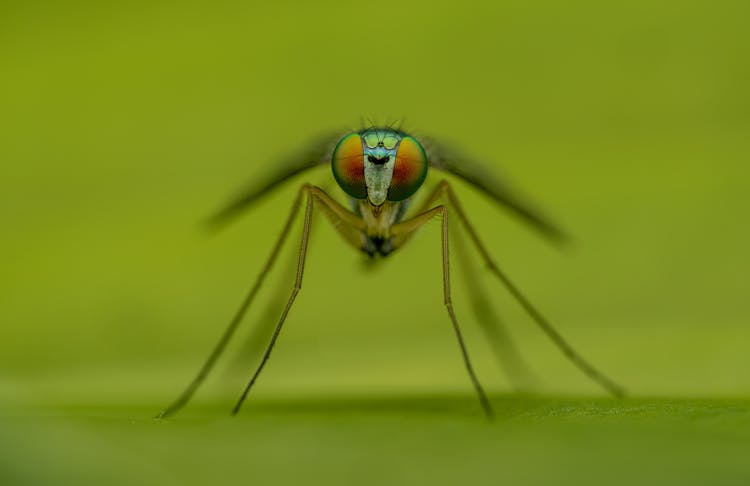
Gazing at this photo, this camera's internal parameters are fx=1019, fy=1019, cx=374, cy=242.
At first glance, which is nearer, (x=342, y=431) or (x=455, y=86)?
(x=342, y=431)

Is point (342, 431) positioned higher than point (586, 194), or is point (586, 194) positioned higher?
point (586, 194)

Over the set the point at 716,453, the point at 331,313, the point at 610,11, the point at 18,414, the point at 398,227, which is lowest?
the point at 716,453

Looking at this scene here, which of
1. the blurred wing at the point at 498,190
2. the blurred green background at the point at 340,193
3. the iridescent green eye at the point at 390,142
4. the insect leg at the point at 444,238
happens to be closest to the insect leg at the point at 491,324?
the blurred green background at the point at 340,193

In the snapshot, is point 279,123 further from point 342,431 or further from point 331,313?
point 342,431

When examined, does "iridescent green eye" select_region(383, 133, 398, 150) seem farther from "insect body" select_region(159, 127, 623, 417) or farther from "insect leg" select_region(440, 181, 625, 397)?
"insect leg" select_region(440, 181, 625, 397)

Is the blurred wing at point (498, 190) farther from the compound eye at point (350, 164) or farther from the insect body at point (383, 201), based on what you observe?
the compound eye at point (350, 164)

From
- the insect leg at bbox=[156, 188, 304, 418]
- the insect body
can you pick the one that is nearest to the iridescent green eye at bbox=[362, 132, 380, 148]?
the insect body

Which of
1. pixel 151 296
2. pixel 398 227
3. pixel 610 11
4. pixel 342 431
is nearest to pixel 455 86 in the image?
pixel 610 11
